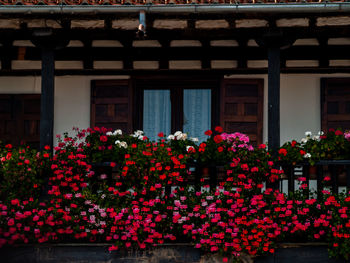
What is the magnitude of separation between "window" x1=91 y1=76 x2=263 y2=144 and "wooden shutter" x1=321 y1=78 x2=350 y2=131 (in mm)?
1081

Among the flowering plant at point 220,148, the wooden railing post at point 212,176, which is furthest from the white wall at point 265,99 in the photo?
the wooden railing post at point 212,176

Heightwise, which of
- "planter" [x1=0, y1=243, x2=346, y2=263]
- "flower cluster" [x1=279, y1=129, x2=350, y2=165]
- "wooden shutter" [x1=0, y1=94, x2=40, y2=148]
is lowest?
"planter" [x1=0, y1=243, x2=346, y2=263]

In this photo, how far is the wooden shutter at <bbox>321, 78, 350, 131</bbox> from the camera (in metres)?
8.79

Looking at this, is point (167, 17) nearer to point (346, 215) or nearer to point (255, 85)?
point (255, 85)

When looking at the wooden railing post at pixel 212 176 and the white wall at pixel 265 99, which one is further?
the white wall at pixel 265 99

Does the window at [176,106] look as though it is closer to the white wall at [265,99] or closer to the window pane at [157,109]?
the window pane at [157,109]

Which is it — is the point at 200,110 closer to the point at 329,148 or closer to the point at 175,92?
the point at 175,92

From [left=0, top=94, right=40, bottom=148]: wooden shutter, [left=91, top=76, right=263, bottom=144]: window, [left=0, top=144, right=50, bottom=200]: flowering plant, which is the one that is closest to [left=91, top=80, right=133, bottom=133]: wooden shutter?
[left=91, top=76, right=263, bottom=144]: window

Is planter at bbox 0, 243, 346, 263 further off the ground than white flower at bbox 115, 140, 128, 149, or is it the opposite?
white flower at bbox 115, 140, 128, 149

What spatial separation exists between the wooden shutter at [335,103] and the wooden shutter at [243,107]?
1.07m

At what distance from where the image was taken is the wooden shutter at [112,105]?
352 inches

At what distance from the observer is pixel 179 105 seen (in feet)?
30.6

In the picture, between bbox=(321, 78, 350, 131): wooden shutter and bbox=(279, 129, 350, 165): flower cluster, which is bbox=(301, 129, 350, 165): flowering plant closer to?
bbox=(279, 129, 350, 165): flower cluster

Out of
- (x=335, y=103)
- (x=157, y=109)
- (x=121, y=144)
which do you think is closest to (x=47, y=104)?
(x=121, y=144)
